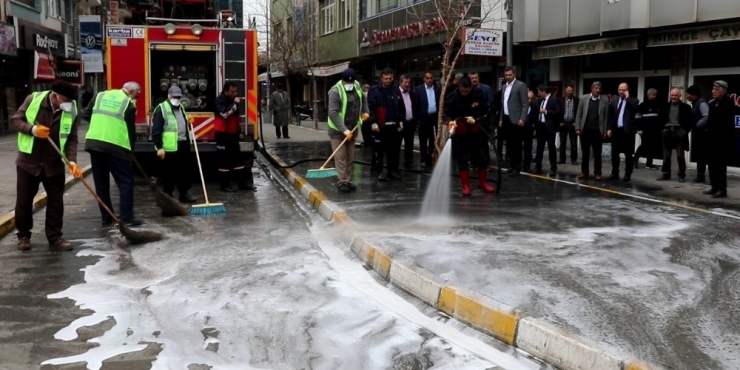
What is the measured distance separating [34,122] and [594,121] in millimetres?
9016

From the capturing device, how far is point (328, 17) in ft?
120

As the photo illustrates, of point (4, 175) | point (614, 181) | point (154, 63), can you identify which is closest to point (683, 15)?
point (614, 181)

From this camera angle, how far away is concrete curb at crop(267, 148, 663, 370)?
4.37 metres

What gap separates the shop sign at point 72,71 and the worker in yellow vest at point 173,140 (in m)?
16.6

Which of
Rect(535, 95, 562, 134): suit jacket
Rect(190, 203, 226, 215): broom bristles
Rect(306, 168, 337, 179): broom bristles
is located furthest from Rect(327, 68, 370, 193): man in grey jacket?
Rect(535, 95, 562, 134): suit jacket

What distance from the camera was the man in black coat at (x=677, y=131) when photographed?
41.4ft

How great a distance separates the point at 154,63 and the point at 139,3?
396 cm

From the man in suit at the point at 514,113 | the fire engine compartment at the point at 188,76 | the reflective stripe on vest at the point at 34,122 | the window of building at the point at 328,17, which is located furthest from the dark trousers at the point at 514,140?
the window of building at the point at 328,17

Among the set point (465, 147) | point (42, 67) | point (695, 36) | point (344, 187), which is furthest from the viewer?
point (42, 67)

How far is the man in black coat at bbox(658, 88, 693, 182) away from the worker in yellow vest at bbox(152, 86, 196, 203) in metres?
8.08

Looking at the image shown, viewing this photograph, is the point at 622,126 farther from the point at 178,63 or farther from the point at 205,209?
the point at 178,63

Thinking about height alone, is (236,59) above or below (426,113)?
above

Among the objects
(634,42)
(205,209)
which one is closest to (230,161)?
(205,209)

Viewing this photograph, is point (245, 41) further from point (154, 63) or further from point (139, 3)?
point (139, 3)
